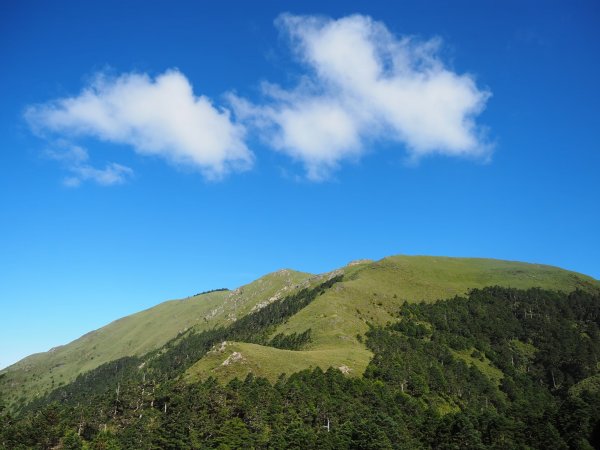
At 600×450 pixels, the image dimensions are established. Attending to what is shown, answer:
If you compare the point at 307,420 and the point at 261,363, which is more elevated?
the point at 261,363

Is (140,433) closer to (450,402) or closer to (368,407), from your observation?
(368,407)

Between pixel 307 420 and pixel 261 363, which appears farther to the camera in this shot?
pixel 261 363

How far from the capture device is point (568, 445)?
102 m

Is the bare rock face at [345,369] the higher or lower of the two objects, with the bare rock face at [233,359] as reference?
lower

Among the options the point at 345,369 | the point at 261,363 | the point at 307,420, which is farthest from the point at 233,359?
the point at 307,420

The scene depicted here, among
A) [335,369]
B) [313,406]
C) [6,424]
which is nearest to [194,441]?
[313,406]

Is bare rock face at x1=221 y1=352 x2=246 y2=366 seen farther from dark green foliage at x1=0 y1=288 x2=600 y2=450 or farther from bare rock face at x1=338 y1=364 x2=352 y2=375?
bare rock face at x1=338 y1=364 x2=352 y2=375

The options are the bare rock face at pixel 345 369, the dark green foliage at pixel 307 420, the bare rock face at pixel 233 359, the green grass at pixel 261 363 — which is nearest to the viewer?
the dark green foliage at pixel 307 420

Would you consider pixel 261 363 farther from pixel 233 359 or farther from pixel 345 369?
pixel 345 369

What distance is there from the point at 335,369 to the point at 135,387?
281ft

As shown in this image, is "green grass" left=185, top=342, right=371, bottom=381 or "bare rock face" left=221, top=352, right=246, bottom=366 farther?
"bare rock face" left=221, top=352, right=246, bottom=366

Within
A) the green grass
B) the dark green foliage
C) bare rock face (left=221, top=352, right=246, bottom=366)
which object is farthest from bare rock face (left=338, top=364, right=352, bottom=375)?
bare rock face (left=221, top=352, right=246, bottom=366)

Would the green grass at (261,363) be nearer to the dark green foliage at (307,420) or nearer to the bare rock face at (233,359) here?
the bare rock face at (233,359)

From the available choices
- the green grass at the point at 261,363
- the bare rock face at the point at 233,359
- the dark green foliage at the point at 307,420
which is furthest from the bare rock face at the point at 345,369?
the bare rock face at the point at 233,359
